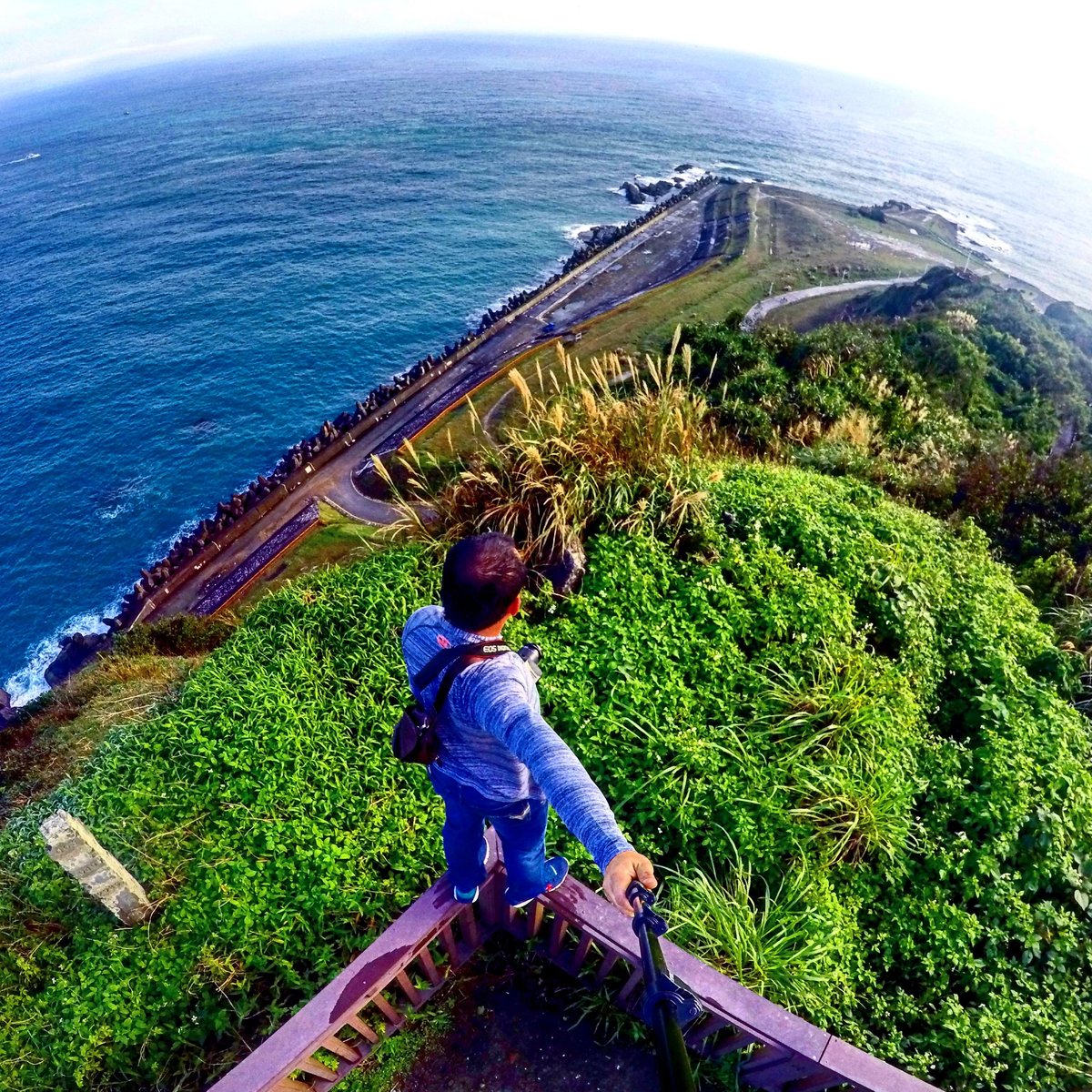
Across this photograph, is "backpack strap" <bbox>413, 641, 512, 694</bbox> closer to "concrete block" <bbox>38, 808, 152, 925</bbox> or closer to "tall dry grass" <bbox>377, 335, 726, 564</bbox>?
"concrete block" <bbox>38, 808, 152, 925</bbox>

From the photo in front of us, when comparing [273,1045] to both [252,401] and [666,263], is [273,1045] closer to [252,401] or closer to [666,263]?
[252,401]

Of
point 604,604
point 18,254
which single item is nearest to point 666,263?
point 604,604

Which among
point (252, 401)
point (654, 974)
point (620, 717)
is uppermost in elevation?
point (654, 974)

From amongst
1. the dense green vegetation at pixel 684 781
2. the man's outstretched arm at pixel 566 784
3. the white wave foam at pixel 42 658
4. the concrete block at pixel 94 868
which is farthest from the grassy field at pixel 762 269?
the man's outstretched arm at pixel 566 784

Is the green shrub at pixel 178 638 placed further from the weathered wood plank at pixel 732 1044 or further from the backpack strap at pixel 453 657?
the weathered wood plank at pixel 732 1044

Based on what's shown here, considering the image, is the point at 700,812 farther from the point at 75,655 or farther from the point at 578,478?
the point at 75,655

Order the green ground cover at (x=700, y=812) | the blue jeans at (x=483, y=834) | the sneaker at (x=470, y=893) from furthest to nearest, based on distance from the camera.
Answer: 1. the green ground cover at (x=700, y=812)
2. the sneaker at (x=470, y=893)
3. the blue jeans at (x=483, y=834)
